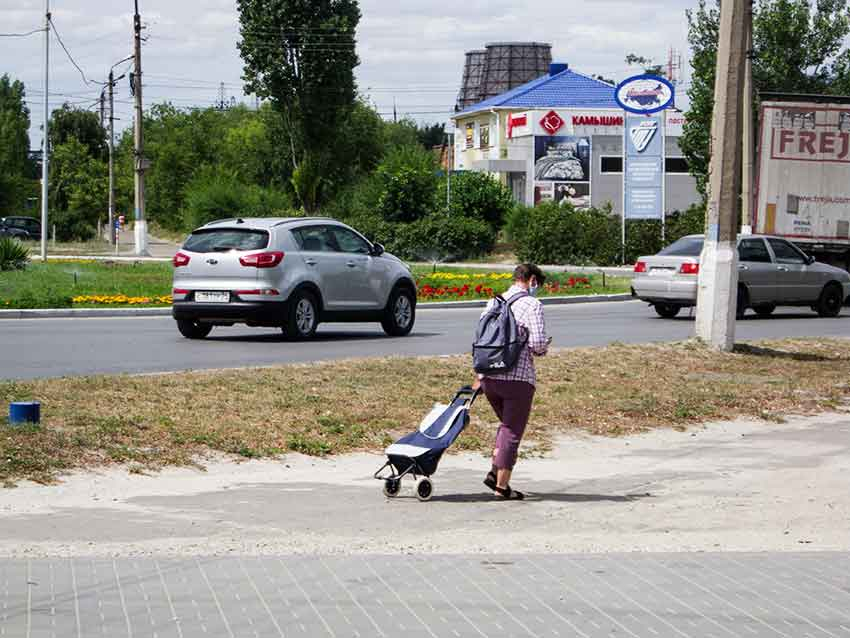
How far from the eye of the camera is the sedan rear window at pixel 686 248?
88.7 feet

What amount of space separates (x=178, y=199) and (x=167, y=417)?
3262 inches

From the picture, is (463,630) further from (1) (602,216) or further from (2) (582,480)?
(1) (602,216)

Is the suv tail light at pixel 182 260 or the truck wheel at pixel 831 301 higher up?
the suv tail light at pixel 182 260

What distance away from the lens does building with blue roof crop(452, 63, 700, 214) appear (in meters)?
76.5

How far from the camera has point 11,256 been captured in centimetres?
3631

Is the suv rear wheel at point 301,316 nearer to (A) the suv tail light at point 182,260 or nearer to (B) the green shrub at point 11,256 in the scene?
(A) the suv tail light at point 182,260

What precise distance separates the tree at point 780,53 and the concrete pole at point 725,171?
2963 cm

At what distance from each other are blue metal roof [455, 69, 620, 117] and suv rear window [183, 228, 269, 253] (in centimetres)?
6437

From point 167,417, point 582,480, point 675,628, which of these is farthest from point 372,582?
point 167,417

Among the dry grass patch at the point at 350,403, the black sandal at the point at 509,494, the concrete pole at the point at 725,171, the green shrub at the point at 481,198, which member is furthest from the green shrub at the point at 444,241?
the black sandal at the point at 509,494

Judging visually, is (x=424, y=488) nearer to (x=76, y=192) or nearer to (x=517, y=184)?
(x=517, y=184)

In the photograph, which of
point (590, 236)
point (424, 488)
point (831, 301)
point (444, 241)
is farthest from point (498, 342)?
point (444, 241)

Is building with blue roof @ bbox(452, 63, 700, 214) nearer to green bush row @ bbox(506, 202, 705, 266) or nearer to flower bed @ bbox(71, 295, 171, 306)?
green bush row @ bbox(506, 202, 705, 266)

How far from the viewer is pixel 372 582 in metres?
7.42
